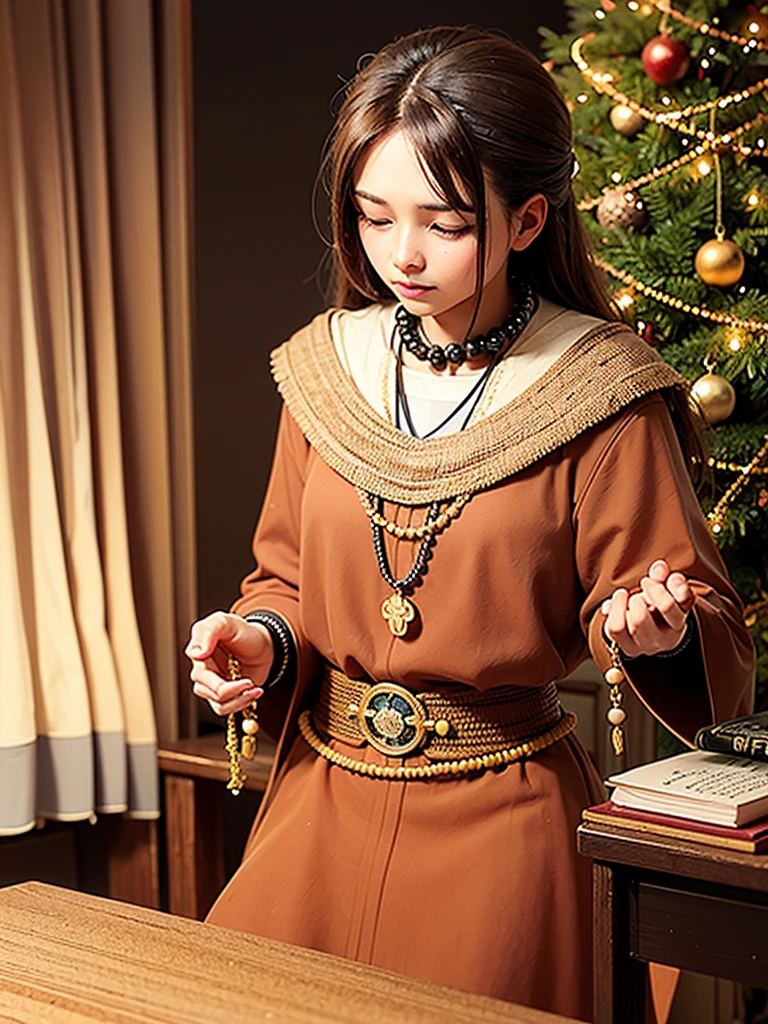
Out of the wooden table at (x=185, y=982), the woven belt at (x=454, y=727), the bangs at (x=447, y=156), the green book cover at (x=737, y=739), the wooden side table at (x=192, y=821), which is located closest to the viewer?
the wooden table at (x=185, y=982)

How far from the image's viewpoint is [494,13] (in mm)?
3170

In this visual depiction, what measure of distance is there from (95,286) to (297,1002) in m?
1.46

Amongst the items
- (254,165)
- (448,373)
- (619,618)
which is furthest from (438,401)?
(254,165)

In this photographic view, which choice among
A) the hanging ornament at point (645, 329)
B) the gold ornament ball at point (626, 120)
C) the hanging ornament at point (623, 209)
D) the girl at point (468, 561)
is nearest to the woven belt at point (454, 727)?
the girl at point (468, 561)

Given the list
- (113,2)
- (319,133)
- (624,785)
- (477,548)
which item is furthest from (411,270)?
(319,133)

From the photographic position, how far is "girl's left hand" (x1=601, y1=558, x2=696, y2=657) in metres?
1.44

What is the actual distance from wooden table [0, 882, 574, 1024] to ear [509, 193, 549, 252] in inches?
32.0

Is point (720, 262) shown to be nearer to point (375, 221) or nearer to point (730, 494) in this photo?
point (730, 494)

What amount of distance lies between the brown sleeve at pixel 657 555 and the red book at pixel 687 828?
0.56 feet

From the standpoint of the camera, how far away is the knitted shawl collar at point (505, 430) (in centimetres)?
165

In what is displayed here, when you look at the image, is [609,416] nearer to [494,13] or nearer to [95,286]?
[95,286]

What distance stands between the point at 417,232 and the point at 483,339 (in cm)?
18

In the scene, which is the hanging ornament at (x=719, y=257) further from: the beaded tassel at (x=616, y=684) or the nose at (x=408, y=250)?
the beaded tassel at (x=616, y=684)

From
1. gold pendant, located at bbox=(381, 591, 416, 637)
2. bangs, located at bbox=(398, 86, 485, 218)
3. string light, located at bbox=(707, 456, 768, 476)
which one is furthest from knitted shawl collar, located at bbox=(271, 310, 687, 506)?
string light, located at bbox=(707, 456, 768, 476)
